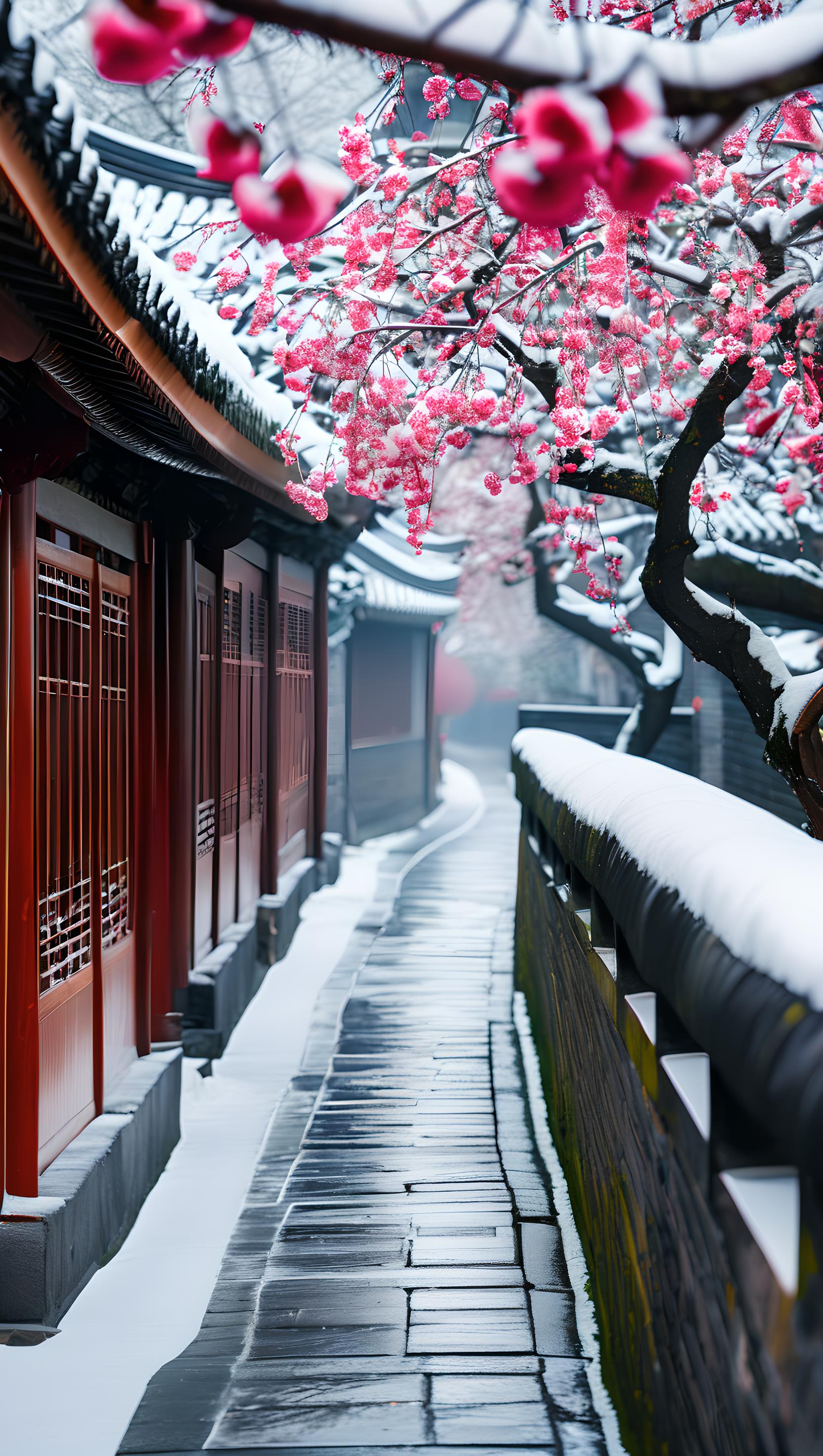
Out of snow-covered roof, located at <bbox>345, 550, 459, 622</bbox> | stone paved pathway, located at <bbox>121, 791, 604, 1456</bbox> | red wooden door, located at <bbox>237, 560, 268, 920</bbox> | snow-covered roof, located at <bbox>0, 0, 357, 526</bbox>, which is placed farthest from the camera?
snow-covered roof, located at <bbox>345, 550, 459, 622</bbox>

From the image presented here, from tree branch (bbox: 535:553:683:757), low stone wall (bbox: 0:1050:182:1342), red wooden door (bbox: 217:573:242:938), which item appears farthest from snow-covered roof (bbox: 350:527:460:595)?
low stone wall (bbox: 0:1050:182:1342)

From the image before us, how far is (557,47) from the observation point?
1.39 metres

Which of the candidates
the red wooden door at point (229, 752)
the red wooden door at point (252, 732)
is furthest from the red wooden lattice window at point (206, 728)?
the red wooden door at point (252, 732)

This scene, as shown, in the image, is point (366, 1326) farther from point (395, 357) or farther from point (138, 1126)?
point (395, 357)

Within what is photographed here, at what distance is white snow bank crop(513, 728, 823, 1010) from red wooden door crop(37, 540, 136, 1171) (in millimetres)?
2033

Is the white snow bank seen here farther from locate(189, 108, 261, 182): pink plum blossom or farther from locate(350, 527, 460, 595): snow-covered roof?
locate(350, 527, 460, 595): snow-covered roof

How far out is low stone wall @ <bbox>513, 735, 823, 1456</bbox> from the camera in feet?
4.29

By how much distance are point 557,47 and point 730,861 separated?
115 centimetres

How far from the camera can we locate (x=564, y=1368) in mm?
3570

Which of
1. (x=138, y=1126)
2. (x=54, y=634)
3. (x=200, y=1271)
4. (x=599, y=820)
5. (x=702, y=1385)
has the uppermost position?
(x=54, y=634)

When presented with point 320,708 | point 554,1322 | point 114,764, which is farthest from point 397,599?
point 554,1322

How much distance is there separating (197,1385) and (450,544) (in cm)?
2006

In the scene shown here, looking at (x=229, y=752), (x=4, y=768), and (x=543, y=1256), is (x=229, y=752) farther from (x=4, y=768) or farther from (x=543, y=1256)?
(x=543, y=1256)

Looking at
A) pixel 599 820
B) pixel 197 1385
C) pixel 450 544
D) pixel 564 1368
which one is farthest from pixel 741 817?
pixel 450 544
